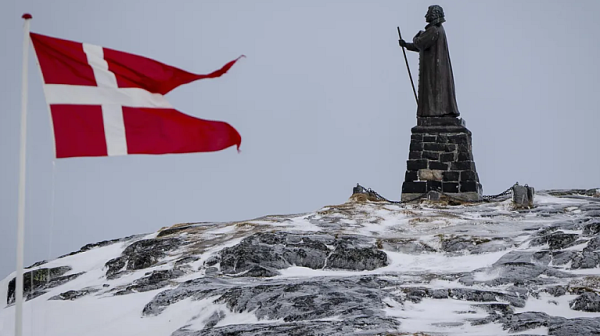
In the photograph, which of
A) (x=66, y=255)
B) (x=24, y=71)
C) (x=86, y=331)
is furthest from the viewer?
(x=66, y=255)

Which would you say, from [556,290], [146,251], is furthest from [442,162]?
[556,290]

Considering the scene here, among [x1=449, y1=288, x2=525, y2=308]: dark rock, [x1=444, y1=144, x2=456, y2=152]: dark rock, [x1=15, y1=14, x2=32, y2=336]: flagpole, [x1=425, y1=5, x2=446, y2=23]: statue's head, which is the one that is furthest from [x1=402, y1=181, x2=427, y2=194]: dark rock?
[x1=15, y1=14, x2=32, y2=336]: flagpole

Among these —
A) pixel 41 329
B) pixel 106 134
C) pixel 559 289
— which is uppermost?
pixel 106 134

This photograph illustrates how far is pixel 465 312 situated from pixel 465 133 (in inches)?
473

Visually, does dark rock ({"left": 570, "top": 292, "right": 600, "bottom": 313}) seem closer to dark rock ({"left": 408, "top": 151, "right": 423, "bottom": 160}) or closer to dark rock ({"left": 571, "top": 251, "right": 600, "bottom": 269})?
dark rock ({"left": 571, "top": 251, "right": 600, "bottom": 269})

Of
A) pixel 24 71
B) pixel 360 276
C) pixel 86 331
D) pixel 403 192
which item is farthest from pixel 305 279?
pixel 403 192

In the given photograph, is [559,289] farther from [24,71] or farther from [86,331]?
[24,71]

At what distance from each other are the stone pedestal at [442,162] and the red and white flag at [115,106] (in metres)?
14.5

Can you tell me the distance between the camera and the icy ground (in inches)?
469

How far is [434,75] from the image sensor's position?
79.3 feet

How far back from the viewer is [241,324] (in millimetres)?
12250

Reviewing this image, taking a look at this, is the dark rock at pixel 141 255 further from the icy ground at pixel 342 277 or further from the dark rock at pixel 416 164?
the dark rock at pixel 416 164

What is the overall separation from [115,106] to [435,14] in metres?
16.5

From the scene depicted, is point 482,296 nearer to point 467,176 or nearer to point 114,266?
point 114,266
